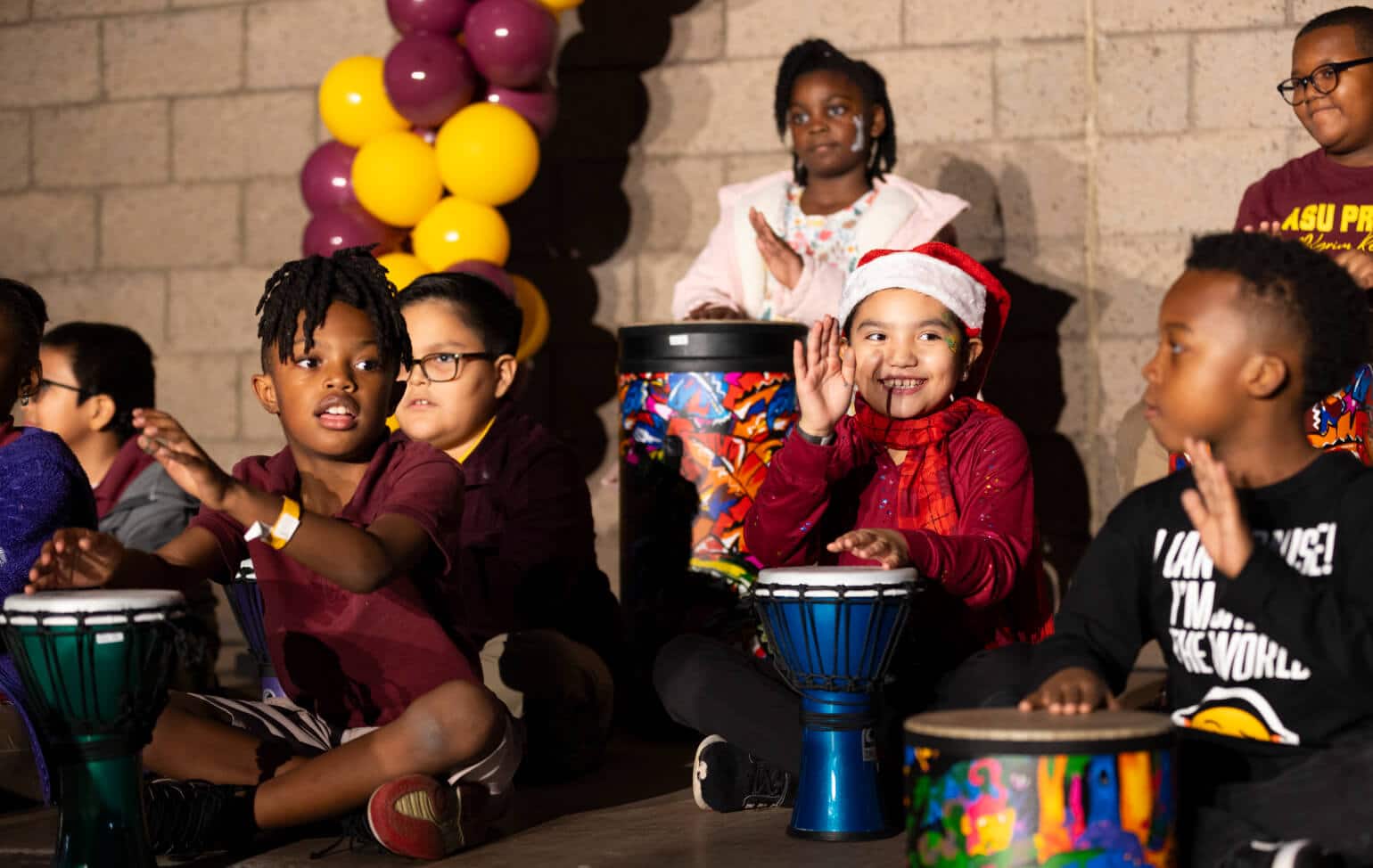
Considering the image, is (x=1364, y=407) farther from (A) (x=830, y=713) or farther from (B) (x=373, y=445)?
(B) (x=373, y=445)

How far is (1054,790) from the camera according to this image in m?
2.22

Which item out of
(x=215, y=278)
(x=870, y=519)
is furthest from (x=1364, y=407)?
(x=215, y=278)

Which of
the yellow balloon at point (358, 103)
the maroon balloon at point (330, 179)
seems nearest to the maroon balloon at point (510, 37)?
the yellow balloon at point (358, 103)

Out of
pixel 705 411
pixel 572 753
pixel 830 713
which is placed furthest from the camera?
pixel 705 411

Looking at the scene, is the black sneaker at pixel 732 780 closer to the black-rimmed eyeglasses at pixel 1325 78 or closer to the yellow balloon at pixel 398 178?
the black-rimmed eyeglasses at pixel 1325 78

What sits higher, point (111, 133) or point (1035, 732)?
point (111, 133)

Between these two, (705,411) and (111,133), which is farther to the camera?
(111,133)

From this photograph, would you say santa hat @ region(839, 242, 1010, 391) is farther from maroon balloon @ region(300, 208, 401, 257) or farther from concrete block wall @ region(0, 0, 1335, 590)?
maroon balloon @ region(300, 208, 401, 257)

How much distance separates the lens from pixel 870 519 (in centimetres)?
345

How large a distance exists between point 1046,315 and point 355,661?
3.12 m

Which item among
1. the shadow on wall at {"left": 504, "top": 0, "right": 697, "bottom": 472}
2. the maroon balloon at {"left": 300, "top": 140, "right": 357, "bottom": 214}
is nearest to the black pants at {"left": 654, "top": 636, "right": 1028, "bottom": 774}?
the maroon balloon at {"left": 300, "top": 140, "right": 357, "bottom": 214}

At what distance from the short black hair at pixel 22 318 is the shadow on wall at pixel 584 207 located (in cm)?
265

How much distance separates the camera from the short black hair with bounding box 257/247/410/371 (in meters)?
3.04

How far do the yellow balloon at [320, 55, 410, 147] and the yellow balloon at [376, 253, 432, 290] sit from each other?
17.2 inches
